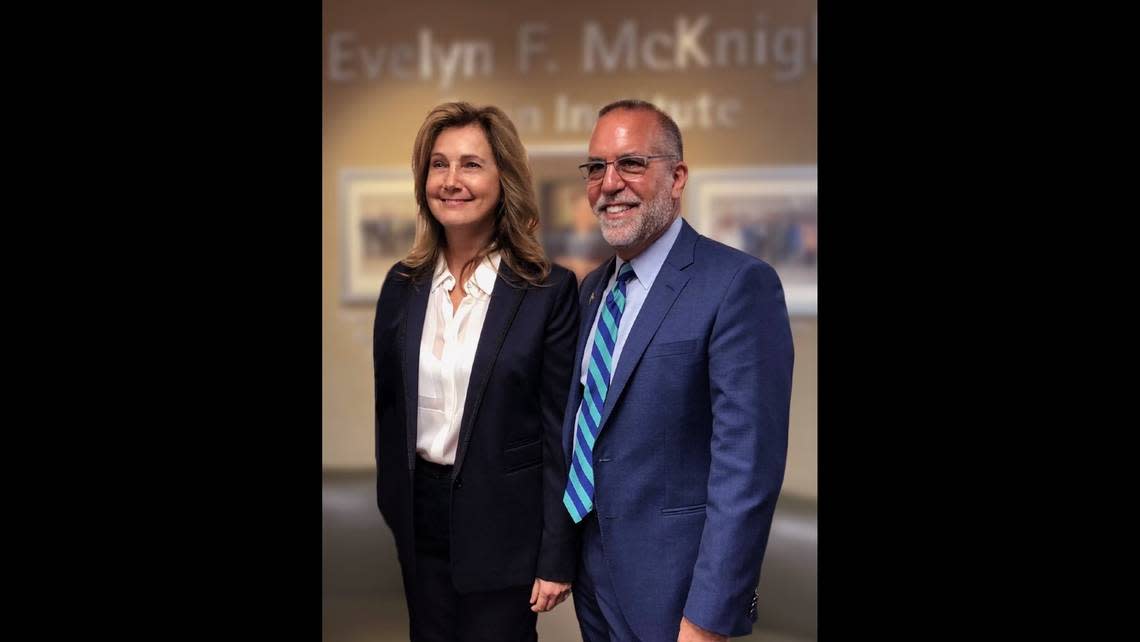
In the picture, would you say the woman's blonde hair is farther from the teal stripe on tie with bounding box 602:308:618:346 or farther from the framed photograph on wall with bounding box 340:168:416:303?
the framed photograph on wall with bounding box 340:168:416:303

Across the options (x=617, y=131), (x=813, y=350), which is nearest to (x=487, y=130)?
(x=617, y=131)

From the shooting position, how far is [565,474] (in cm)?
250

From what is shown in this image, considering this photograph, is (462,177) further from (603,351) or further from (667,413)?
(667,413)

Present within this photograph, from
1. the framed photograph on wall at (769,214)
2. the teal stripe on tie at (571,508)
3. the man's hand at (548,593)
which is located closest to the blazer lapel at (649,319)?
the teal stripe on tie at (571,508)

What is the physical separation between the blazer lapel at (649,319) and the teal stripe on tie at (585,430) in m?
0.04

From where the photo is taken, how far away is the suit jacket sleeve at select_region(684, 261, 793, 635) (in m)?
2.17

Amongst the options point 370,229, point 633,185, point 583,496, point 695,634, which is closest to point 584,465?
point 583,496

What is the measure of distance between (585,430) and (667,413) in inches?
9.5

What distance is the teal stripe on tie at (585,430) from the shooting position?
92.8 inches

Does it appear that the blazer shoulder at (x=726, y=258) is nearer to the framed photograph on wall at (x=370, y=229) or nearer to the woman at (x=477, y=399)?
the woman at (x=477, y=399)

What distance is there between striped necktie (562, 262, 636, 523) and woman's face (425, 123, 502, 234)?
491 mm

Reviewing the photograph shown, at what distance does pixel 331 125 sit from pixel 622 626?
2.61 m

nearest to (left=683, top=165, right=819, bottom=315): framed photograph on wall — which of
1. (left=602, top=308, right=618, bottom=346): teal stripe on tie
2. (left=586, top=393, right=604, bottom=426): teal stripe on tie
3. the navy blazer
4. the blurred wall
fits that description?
the blurred wall
